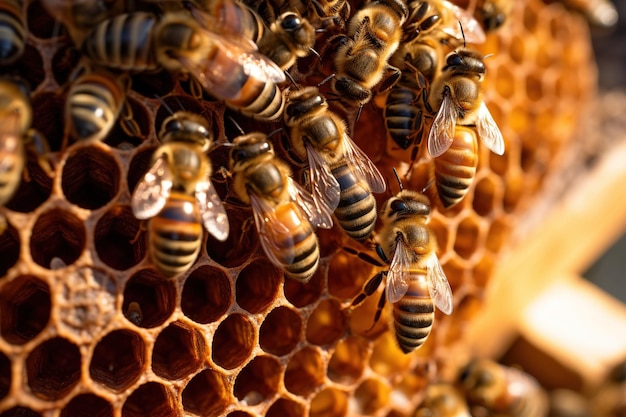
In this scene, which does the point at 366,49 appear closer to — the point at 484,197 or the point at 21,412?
the point at 484,197

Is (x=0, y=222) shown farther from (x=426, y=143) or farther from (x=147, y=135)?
(x=426, y=143)

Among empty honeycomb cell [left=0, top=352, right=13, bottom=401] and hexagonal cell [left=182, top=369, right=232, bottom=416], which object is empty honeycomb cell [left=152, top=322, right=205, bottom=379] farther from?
empty honeycomb cell [left=0, top=352, right=13, bottom=401]

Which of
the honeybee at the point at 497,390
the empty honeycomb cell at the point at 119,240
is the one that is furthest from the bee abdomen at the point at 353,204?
the honeybee at the point at 497,390

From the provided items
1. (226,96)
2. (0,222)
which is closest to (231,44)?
(226,96)

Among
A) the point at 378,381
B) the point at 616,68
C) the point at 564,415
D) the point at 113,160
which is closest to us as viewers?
the point at 113,160

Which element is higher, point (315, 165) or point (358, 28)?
point (358, 28)

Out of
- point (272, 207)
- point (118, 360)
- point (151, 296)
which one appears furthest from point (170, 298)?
point (272, 207)

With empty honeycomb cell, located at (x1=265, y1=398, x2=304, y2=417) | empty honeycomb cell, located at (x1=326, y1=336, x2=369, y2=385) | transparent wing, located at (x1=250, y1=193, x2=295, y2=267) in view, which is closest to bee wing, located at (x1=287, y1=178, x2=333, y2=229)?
transparent wing, located at (x1=250, y1=193, x2=295, y2=267)
